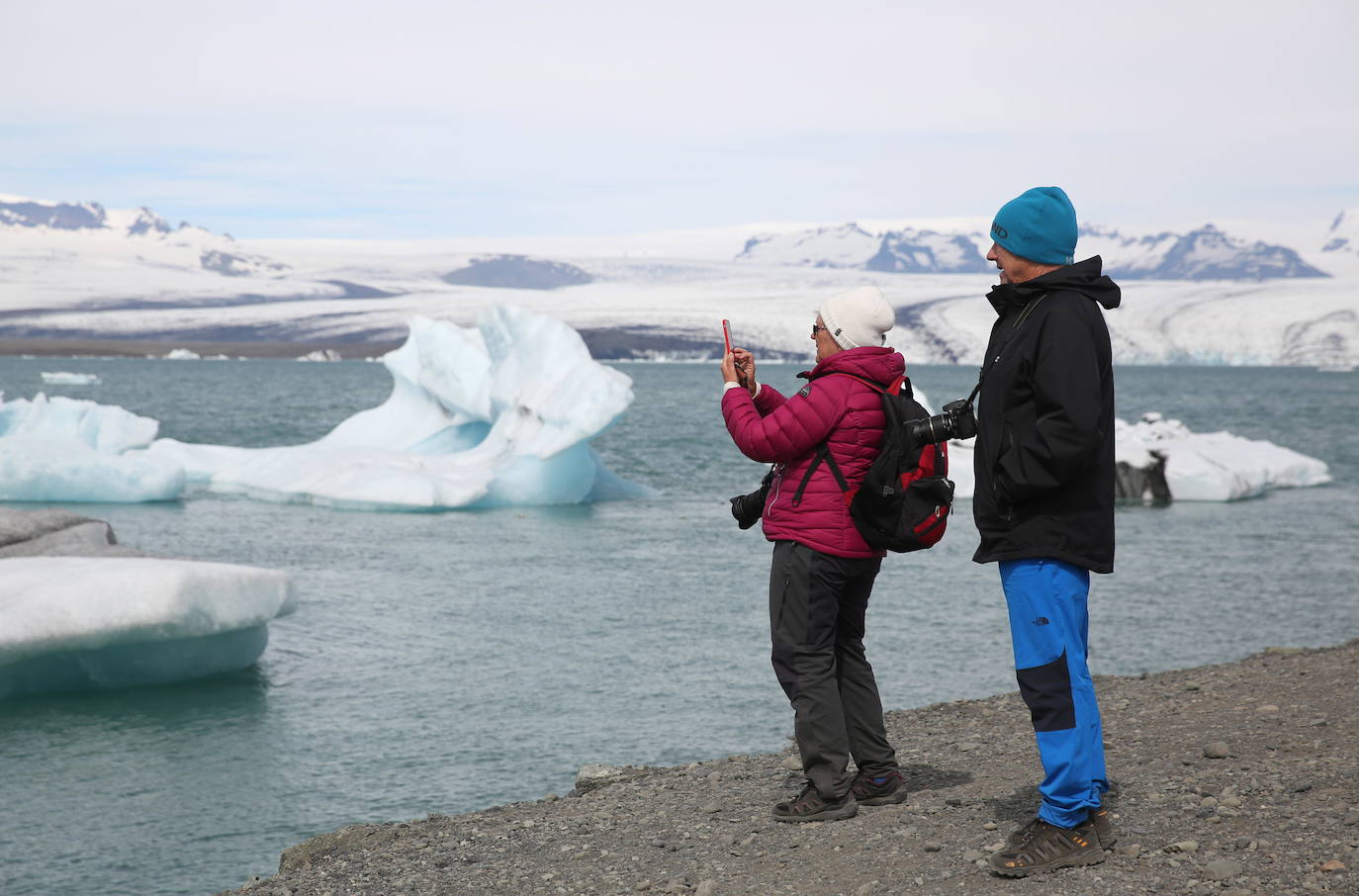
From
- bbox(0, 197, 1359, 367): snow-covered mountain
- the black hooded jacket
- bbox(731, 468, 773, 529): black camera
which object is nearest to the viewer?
the black hooded jacket

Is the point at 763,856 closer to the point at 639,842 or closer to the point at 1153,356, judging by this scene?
the point at 639,842

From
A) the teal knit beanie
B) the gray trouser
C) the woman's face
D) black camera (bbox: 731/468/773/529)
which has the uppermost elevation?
the teal knit beanie

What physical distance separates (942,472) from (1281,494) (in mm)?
22598

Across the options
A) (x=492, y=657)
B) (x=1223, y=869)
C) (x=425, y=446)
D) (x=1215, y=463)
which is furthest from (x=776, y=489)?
(x=1215, y=463)

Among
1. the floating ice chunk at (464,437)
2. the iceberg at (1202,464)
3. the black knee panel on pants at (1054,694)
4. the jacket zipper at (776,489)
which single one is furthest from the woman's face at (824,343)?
the iceberg at (1202,464)

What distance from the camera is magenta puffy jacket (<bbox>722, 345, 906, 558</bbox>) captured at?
392cm

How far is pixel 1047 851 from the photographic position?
3527mm

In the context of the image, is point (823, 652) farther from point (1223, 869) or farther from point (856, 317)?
point (1223, 869)

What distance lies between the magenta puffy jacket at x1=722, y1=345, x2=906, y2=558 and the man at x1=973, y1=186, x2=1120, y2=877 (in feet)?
1.58

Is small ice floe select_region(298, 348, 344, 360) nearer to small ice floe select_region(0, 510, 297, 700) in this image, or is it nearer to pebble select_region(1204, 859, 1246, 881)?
small ice floe select_region(0, 510, 297, 700)

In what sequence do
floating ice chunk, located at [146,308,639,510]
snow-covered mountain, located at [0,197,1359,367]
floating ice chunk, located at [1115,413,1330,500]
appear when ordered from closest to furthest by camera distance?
1. floating ice chunk, located at [146,308,639,510]
2. floating ice chunk, located at [1115,413,1330,500]
3. snow-covered mountain, located at [0,197,1359,367]

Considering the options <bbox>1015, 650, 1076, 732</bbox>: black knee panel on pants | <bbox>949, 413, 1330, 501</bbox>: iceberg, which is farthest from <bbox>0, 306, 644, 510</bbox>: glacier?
<bbox>1015, 650, 1076, 732</bbox>: black knee panel on pants

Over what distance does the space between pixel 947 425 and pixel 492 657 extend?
737 cm

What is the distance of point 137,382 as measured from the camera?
77938 millimetres
